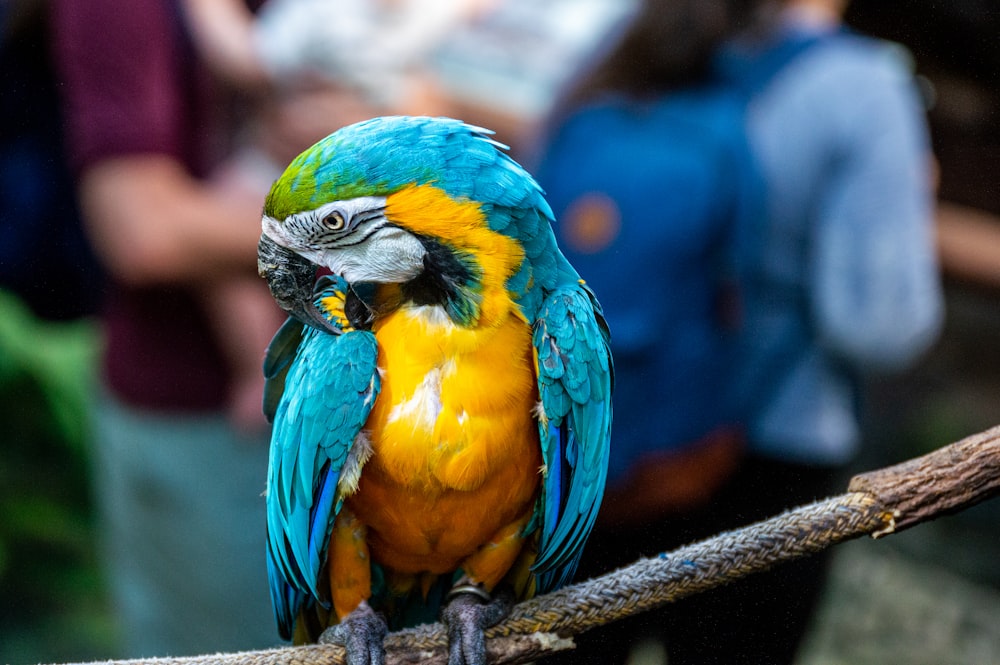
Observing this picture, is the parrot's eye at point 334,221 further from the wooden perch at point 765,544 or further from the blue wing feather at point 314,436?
the wooden perch at point 765,544

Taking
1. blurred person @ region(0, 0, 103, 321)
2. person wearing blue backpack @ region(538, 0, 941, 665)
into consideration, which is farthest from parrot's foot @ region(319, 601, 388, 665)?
blurred person @ region(0, 0, 103, 321)

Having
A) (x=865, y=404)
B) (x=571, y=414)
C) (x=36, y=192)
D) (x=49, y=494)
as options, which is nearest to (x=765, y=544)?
(x=571, y=414)

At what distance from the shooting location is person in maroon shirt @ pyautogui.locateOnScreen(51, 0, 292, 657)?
1.98ft

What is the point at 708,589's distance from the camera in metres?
0.43

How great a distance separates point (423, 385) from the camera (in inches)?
15.8

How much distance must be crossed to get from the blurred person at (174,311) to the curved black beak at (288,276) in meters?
0.19

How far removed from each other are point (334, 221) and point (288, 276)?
0.09 ft

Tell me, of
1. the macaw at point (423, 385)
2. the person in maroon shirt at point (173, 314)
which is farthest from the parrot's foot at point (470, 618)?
the person in maroon shirt at point (173, 314)

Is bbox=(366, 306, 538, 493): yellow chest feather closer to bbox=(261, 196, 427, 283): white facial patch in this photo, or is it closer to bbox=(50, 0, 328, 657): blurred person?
bbox=(261, 196, 427, 283): white facial patch

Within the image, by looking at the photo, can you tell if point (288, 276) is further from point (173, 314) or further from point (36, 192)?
point (36, 192)

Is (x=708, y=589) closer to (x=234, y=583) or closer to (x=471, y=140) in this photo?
(x=471, y=140)

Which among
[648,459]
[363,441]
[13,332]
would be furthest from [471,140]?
[13,332]

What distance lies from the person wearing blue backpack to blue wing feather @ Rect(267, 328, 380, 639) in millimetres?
131

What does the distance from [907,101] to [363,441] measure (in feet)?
2.01
